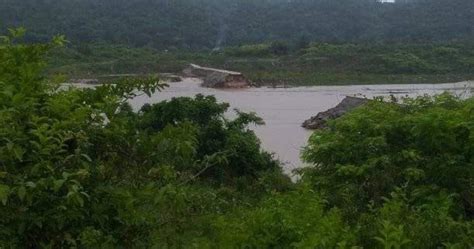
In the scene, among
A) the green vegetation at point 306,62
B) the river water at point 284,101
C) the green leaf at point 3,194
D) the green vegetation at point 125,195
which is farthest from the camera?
the green vegetation at point 306,62

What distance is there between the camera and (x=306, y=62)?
137 feet

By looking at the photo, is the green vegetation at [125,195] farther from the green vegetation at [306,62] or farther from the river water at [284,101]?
the green vegetation at [306,62]

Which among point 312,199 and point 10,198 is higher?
point 10,198

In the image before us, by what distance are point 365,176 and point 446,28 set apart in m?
60.1

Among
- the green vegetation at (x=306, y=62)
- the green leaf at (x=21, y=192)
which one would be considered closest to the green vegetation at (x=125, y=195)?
the green leaf at (x=21, y=192)

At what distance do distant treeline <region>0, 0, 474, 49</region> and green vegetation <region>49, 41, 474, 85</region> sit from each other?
6099mm

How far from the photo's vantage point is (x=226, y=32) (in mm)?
62531

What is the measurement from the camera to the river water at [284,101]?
1695 cm

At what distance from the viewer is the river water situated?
17.0 m

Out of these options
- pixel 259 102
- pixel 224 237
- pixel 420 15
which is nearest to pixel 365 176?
pixel 224 237

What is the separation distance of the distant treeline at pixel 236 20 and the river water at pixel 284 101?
1969 cm

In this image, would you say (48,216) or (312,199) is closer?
(48,216)

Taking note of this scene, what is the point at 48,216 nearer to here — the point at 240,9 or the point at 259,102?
the point at 259,102

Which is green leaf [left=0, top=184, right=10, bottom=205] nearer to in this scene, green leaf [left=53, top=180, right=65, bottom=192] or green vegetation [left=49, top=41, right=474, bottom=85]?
green leaf [left=53, top=180, right=65, bottom=192]
